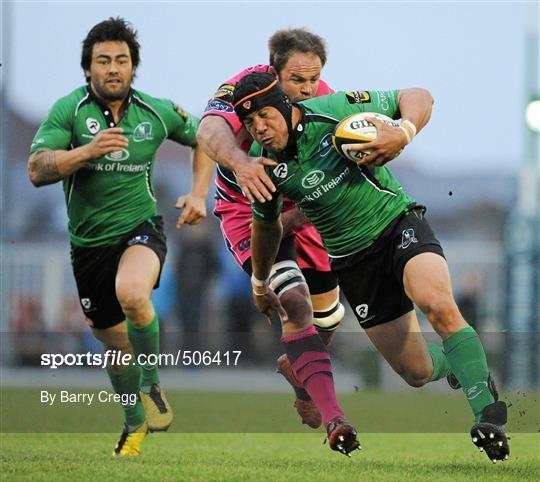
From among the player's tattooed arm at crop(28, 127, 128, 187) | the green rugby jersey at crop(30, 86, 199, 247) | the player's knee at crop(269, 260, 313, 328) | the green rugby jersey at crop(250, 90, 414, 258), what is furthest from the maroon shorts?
the green rugby jersey at crop(250, 90, 414, 258)

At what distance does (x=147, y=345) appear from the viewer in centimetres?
865

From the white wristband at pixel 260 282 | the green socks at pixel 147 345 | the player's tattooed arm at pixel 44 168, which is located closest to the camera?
the white wristband at pixel 260 282

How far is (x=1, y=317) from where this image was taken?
45.2 feet

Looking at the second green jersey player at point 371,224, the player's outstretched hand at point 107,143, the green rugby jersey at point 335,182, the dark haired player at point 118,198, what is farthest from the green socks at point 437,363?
the player's outstretched hand at point 107,143

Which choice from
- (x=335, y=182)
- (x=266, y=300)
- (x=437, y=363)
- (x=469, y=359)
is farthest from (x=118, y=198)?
(x=469, y=359)

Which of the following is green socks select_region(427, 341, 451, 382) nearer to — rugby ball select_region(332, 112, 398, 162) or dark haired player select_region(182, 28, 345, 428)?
dark haired player select_region(182, 28, 345, 428)

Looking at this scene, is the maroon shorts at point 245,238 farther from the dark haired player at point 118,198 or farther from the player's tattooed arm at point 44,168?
the player's tattooed arm at point 44,168

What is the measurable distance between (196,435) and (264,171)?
383 centimetres

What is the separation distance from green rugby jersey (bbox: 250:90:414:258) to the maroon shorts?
1.50 meters

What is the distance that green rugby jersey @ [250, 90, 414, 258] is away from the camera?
6.85 m

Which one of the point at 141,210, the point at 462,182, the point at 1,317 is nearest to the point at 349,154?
the point at 141,210

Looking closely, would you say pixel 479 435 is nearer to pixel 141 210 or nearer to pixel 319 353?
pixel 319 353

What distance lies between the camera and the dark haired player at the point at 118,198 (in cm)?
845

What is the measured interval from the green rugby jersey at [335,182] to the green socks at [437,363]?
1199 mm
